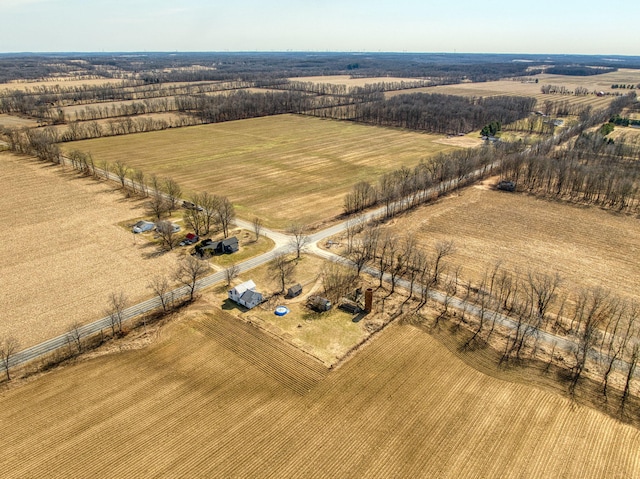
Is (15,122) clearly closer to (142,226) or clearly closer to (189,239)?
(142,226)

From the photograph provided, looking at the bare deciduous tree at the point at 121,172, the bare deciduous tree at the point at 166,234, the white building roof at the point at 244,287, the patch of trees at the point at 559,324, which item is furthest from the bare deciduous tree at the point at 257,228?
the bare deciduous tree at the point at 121,172

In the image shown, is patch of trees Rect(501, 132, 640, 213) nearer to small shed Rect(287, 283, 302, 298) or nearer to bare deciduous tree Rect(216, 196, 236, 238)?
small shed Rect(287, 283, 302, 298)

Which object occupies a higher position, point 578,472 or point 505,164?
point 505,164

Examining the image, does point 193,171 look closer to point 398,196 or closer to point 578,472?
point 398,196

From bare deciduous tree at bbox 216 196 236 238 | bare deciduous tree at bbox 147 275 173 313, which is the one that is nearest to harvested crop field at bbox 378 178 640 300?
bare deciduous tree at bbox 216 196 236 238

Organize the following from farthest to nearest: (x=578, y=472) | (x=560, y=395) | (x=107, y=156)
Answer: (x=107, y=156) → (x=560, y=395) → (x=578, y=472)

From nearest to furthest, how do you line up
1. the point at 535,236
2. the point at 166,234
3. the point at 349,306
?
1. the point at 349,306
2. the point at 166,234
3. the point at 535,236

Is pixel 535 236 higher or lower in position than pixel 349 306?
higher

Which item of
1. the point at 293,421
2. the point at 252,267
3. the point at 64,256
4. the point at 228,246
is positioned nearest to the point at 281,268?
the point at 252,267

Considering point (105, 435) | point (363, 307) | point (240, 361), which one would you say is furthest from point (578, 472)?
point (105, 435)
